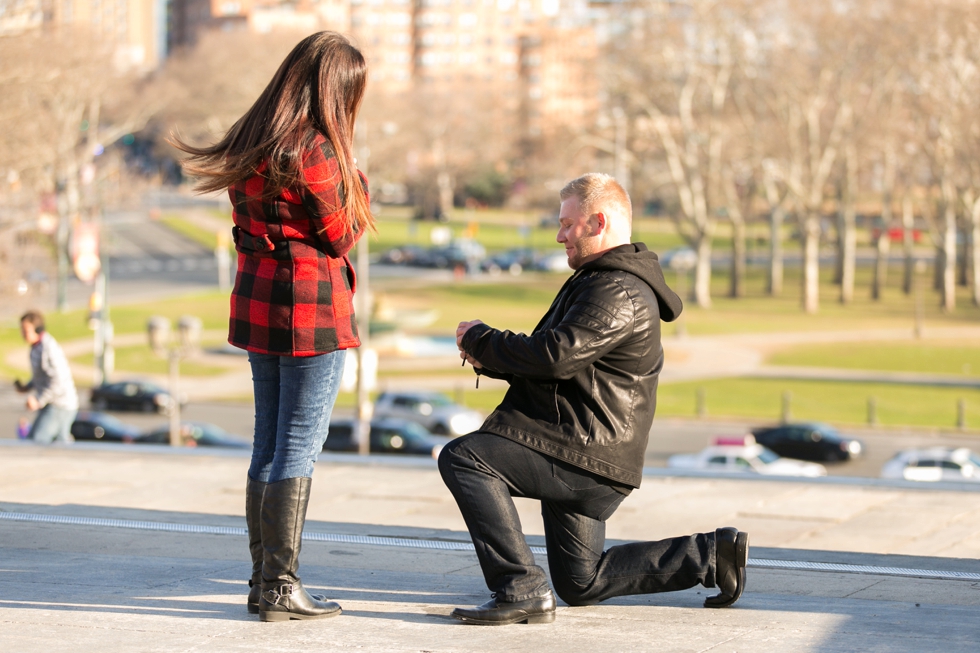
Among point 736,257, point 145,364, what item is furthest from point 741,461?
point 736,257

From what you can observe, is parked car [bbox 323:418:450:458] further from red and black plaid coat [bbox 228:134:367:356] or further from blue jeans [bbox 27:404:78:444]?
red and black plaid coat [bbox 228:134:367:356]

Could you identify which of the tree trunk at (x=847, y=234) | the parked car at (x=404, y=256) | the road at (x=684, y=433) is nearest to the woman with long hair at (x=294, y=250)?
the road at (x=684, y=433)

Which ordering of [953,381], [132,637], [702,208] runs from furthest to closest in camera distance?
[702,208] < [953,381] < [132,637]

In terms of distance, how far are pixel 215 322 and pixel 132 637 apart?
48.8 metres

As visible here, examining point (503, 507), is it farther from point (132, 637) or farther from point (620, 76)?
point (620, 76)

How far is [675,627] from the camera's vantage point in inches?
153

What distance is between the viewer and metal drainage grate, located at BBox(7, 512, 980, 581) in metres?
4.82

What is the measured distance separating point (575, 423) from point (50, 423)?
676 cm

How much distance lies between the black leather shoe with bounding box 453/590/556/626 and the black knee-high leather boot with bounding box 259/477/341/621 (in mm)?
506

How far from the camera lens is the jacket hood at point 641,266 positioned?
13.1 feet

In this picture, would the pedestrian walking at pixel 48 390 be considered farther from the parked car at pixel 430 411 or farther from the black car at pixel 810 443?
the black car at pixel 810 443

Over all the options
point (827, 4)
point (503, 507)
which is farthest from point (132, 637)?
point (827, 4)

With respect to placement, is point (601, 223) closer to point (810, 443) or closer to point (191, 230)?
point (810, 443)

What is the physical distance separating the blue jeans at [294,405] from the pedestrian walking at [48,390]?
19.3 ft
